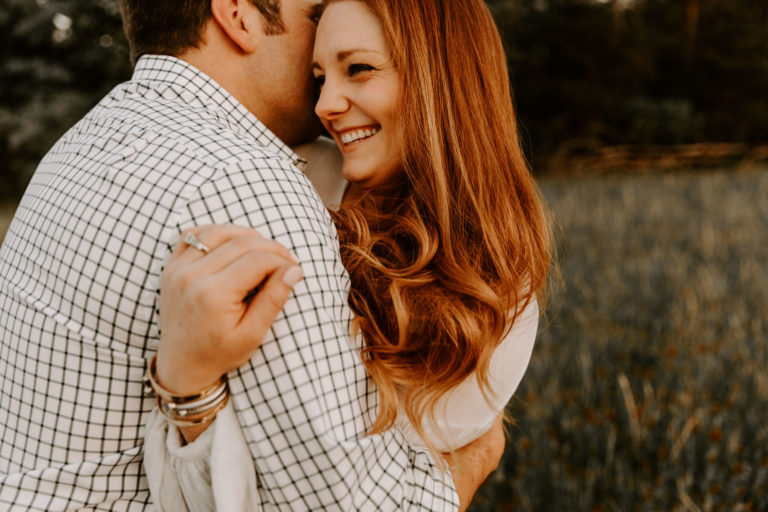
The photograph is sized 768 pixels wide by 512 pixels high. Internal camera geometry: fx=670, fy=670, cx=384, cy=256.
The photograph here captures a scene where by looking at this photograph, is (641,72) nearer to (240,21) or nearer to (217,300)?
(240,21)

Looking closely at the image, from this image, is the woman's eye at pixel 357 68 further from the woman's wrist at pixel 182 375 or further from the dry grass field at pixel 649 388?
the dry grass field at pixel 649 388

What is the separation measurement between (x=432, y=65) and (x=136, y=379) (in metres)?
1.15

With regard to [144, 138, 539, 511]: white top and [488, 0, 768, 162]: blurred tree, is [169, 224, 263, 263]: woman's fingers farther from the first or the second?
[488, 0, 768, 162]: blurred tree

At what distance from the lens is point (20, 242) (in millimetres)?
1461

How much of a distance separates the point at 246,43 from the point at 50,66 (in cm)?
1651

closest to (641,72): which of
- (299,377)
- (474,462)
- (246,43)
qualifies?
(246,43)

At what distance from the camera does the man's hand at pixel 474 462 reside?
1725 millimetres

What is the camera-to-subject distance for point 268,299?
111 centimetres

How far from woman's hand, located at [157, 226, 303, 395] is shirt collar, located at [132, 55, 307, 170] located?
1.96 ft

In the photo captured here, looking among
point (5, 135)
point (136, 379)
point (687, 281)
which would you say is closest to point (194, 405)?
point (136, 379)

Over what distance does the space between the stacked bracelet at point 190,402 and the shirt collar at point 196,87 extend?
67 cm

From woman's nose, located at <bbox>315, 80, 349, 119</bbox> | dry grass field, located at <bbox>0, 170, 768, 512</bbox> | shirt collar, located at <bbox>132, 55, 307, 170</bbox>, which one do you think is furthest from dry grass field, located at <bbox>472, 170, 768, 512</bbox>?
shirt collar, located at <bbox>132, 55, 307, 170</bbox>

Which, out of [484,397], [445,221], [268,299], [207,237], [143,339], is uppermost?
[207,237]

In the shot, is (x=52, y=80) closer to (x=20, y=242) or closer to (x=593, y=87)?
(x=593, y=87)
